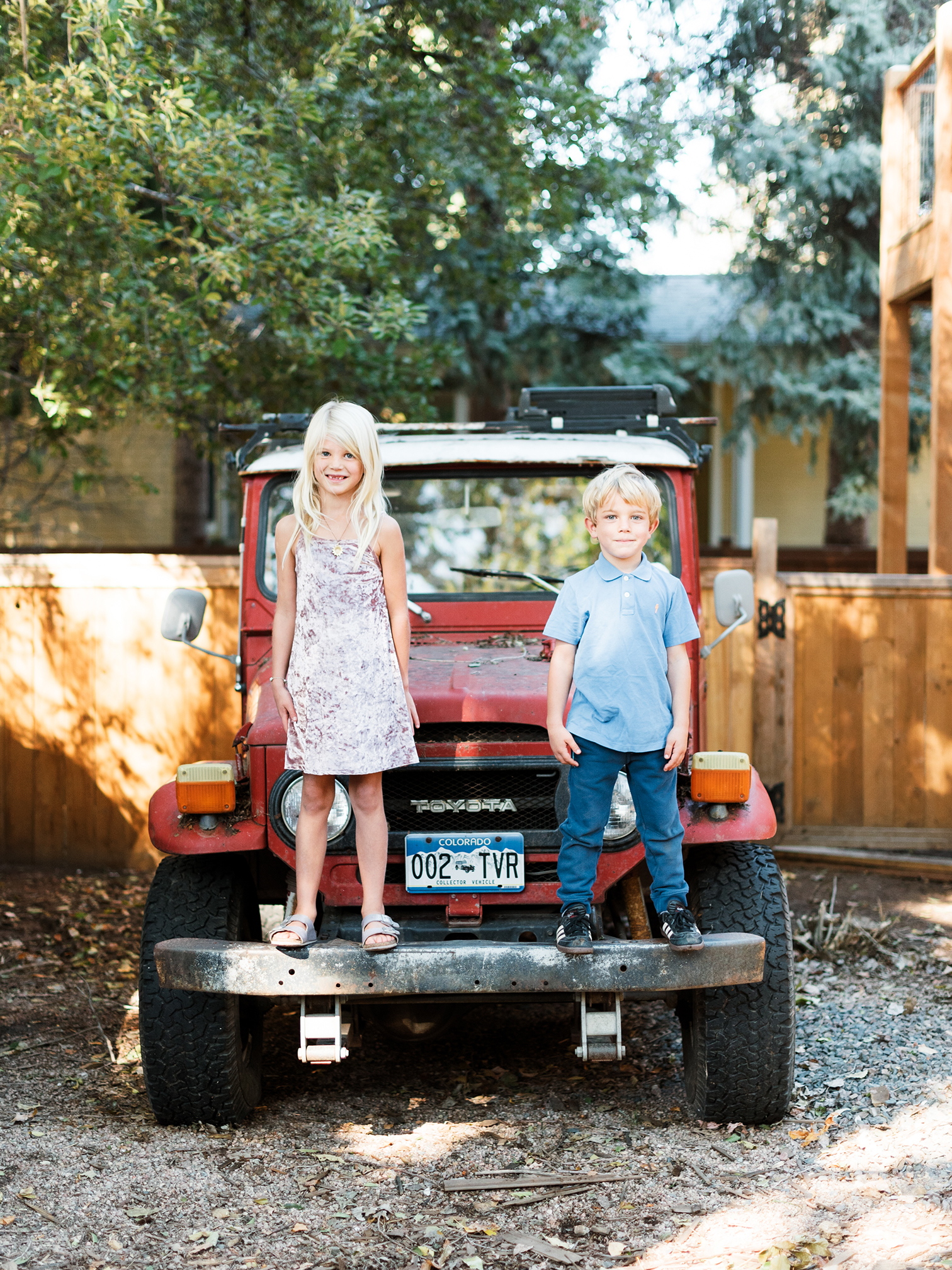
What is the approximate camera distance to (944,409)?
821 centimetres

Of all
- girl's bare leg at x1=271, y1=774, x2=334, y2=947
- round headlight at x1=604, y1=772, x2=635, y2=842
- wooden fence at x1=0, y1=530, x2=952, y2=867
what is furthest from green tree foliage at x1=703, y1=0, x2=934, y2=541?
girl's bare leg at x1=271, y1=774, x2=334, y2=947

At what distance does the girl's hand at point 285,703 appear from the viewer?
3496 mm

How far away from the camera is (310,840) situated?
11.3 feet

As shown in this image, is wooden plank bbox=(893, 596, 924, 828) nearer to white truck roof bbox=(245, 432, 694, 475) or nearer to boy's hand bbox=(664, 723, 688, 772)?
white truck roof bbox=(245, 432, 694, 475)

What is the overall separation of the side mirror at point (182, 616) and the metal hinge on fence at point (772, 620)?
3953mm

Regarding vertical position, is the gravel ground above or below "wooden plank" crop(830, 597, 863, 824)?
below

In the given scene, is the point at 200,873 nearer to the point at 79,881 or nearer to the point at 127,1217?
the point at 127,1217

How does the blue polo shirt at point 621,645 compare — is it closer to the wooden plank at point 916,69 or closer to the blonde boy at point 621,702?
the blonde boy at point 621,702

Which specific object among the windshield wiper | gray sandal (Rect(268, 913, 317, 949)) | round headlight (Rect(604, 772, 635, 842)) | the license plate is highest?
the windshield wiper

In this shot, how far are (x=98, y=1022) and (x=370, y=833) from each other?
2.03m

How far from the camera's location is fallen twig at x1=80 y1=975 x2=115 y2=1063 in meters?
4.43

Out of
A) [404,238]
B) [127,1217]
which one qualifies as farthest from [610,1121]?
[404,238]

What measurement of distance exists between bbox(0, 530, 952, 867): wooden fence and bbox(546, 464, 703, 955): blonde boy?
3.73m

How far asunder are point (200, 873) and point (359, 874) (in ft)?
1.82
